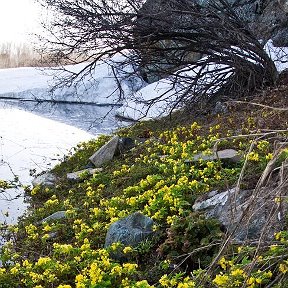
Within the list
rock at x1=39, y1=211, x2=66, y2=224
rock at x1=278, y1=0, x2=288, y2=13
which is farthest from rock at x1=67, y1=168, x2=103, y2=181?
rock at x1=278, y1=0, x2=288, y2=13

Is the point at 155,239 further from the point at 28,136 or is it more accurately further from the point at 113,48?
the point at 28,136

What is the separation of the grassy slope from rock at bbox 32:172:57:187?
136 millimetres

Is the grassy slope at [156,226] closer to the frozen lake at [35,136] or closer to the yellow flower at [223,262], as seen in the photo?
the yellow flower at [223,262]

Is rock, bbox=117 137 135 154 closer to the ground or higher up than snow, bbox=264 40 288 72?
closer to the ground

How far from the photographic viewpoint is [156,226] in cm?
388

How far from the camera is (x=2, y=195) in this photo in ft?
21.8

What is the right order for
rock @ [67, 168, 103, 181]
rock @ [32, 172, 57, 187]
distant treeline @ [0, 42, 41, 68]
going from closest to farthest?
rock @ [67, 168, 103, 181] < rock @ [32, 172, 57, 187] < distant treeline @ [0, 42, 41, 68]

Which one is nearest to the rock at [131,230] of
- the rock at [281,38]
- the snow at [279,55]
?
the snow at [279,55]

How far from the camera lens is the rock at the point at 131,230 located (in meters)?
3.86

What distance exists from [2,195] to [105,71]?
13167 mm

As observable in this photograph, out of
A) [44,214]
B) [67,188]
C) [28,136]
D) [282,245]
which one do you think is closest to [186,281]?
[282,245]

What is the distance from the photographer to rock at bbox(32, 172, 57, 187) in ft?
21.9

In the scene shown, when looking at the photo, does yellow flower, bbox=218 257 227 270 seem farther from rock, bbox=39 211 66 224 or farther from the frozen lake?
the frozen lake

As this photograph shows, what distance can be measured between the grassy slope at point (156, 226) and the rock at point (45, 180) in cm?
14
